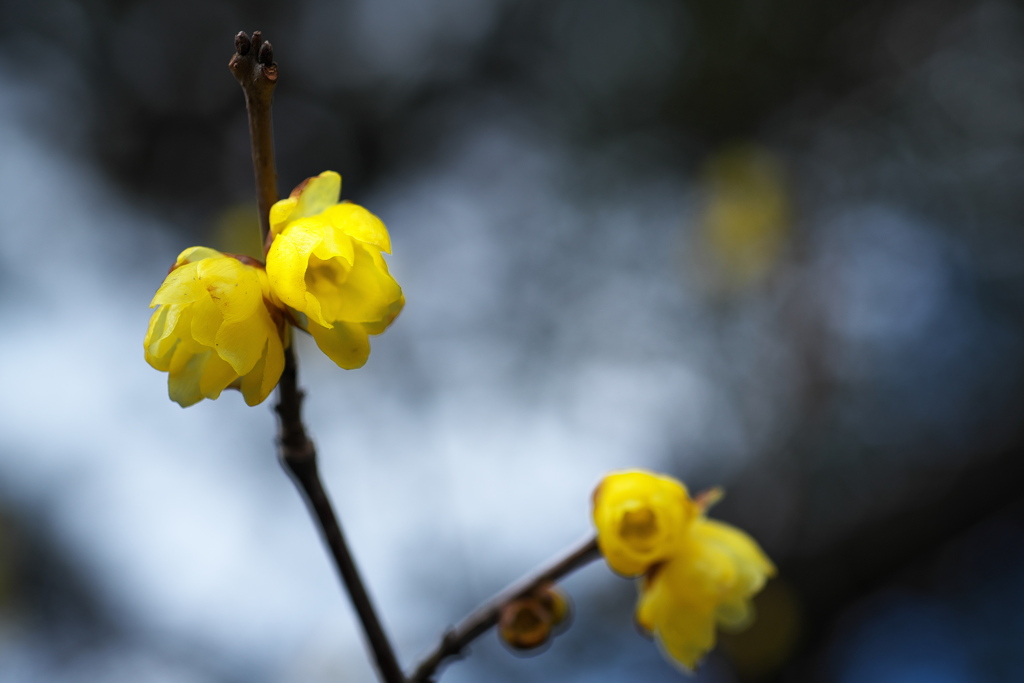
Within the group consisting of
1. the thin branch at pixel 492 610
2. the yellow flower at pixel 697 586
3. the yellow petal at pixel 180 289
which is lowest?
the yellow flower at pixel 697 586

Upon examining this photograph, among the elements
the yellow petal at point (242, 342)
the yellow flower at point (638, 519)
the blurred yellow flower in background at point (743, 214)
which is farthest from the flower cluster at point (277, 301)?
the blurred yellow flower in background at point (743, 214)

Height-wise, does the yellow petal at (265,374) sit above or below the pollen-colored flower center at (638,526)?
above

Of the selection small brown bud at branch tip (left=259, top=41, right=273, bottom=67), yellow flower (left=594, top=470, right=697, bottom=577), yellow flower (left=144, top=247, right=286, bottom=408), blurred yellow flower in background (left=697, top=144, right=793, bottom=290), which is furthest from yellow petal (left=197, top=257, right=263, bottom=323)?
blurred yellow flower in background (left=697, top=144, right=793, bottom=290)

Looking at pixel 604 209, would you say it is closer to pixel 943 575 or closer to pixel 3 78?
pixel 943 575

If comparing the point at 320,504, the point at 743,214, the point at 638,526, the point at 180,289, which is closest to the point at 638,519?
the point at 638,526

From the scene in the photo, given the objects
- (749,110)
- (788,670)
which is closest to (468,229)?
(749,110)

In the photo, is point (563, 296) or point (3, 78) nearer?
point (3, 78)

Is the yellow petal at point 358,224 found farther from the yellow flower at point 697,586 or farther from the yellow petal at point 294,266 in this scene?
the yellow flower at point 697,586
